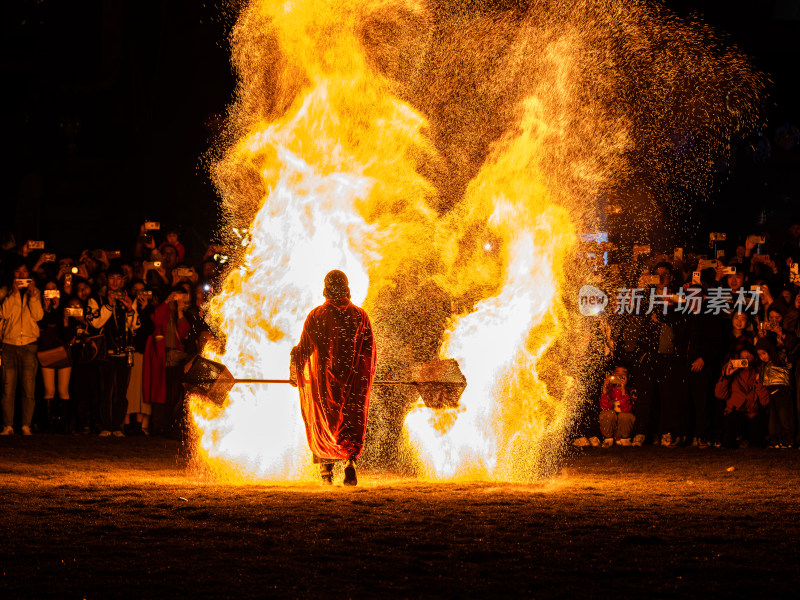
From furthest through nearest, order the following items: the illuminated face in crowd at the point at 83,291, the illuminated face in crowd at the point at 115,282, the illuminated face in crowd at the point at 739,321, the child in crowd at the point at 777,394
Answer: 1. the illuminated face in crowd at the point at 115,282
2. the illuminated face in crowd at the point at 83,291
3. the illuminated face in crowd at the point at 739,321
4. the child in crowd at the point at 777,394

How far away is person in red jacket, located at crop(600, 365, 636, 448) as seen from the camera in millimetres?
14812

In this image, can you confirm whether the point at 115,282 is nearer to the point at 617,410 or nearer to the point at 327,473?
the point at 327,473

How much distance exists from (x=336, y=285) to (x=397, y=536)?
3.75 meters

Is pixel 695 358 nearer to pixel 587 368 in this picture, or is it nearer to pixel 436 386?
pixel 587 368

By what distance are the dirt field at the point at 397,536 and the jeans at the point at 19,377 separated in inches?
125

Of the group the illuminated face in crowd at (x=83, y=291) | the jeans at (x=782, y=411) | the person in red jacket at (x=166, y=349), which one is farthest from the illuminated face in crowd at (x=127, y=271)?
the jeans at (x=782, y=411)

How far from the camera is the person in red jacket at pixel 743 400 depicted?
1446cm

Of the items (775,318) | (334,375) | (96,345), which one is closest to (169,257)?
(96,345)

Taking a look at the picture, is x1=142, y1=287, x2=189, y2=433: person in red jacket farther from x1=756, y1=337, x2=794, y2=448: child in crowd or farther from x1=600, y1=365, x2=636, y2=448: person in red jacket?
x1=756, y1=337, x2=794, y2=448: child in crowd

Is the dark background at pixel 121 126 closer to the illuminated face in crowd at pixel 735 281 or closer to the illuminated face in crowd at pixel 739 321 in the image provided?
the illuminated face in crowd at pixel 735 281

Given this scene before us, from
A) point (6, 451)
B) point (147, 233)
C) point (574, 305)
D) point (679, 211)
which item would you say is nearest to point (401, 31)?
point (574, 305)

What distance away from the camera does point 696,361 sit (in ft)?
48.5

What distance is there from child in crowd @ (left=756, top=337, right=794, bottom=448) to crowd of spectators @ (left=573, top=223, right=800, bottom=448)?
0.01 m

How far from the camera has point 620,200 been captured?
19.7 m
